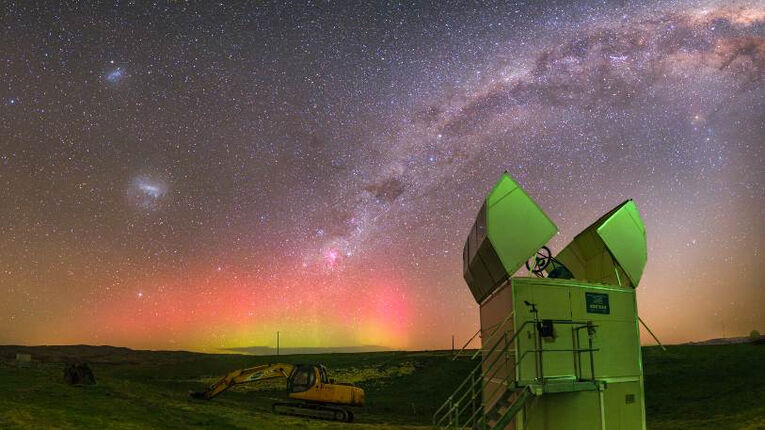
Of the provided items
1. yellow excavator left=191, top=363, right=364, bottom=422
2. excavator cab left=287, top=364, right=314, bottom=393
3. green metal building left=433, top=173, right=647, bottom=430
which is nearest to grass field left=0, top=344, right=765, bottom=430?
yellow excavator left=191, top=363, right=364, bottom=422

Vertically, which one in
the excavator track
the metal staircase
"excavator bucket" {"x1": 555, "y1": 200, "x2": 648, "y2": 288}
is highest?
"excavator bucket" {"x1": 555, "y1": 200, "x2": 648, "y2": 288}

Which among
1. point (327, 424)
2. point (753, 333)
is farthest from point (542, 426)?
point (753, 333)

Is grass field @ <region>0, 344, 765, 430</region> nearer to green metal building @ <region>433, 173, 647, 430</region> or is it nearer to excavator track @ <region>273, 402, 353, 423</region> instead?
excavator track @ <region>273, 402, 353, 423</region>

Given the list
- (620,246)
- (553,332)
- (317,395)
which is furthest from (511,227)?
(317,395)

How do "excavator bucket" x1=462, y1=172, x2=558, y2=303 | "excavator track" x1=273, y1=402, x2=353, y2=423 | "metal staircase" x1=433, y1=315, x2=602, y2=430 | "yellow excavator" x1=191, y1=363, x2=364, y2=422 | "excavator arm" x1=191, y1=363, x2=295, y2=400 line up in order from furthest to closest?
"excavator arm" x1=191, y1=363, x2=295, y2=400, "excavator track" x1=273, y1=402, x2=353, y2=423, "yellow excavator" x1=191, y1=363, x2=364, y2=422, "excavator bucket" x1=462, y1=172, x2=558, y2=303, "metal staircase" x1=433, y1=315, x2=602, y2=430

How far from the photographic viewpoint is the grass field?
21875 mm

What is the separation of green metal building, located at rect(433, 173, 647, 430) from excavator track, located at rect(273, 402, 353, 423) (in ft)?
46.1

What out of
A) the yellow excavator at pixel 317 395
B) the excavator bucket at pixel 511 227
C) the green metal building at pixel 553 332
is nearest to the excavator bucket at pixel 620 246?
the green metal building at pixel 553 332

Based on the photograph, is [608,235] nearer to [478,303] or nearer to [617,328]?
[617,328]

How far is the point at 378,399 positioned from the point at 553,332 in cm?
3181

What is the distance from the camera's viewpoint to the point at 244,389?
46.2m

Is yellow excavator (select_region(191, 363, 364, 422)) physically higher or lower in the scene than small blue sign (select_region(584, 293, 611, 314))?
lower

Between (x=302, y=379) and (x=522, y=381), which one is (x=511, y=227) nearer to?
(x=522, y=381)

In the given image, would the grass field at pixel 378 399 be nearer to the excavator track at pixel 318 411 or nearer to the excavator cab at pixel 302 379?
the excavator track at pixel 318 411
